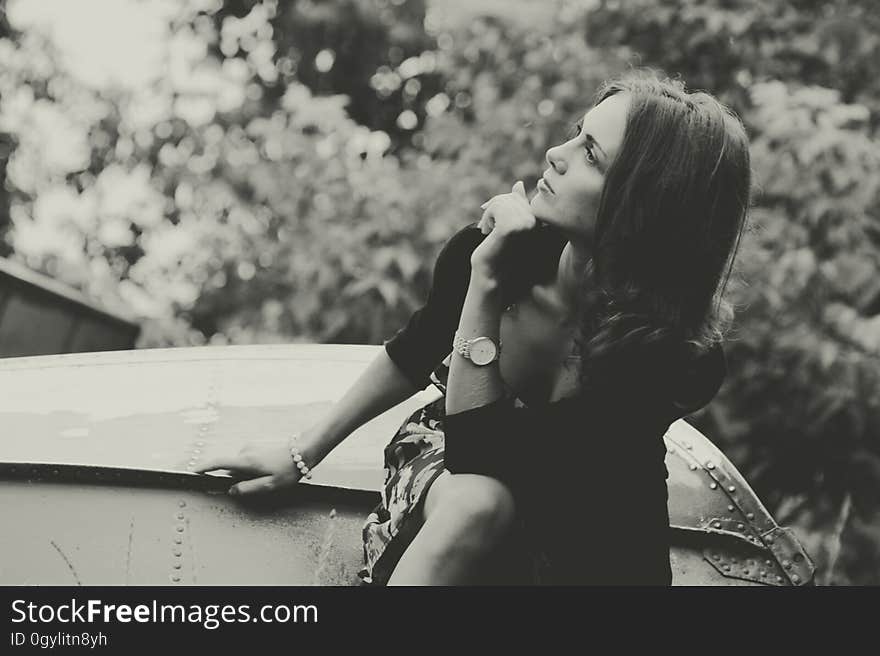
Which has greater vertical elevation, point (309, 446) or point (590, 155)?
point (590, 155)

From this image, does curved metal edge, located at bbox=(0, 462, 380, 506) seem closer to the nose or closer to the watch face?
the watch face

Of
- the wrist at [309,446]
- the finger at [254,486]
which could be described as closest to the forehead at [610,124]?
the wrist at [309,446]

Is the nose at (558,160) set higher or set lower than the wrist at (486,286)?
higher

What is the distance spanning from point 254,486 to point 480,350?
615mm

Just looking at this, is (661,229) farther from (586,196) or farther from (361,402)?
(361,402)

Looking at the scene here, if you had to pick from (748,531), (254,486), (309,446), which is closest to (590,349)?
(309,446)

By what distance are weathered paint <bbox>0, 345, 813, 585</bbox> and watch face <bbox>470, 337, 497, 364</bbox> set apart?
21.0 inches

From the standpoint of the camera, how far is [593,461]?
6.25 feet

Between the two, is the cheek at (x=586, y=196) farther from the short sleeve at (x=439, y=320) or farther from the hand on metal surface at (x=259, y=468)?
the hand on metal surface at (x=259, y=468)

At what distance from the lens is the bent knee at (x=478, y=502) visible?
175 centimetres

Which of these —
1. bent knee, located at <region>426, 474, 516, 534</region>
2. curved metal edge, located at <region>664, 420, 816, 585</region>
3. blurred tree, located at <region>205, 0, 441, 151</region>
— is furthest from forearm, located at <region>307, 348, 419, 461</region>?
blurred tree, located at <region>205, 0, 441, 151</region>

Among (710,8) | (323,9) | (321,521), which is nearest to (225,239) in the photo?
(323,9)

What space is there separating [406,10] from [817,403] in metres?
3.72

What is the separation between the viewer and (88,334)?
591cm
